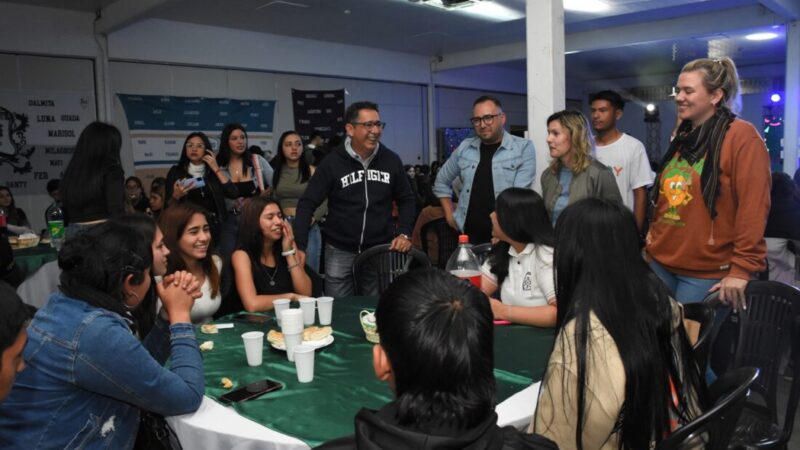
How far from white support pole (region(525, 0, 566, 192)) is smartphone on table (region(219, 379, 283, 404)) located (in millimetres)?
2563

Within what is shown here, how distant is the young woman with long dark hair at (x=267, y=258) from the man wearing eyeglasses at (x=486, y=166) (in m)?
1.26

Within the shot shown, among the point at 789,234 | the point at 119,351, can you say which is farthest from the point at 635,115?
the point at 119,351

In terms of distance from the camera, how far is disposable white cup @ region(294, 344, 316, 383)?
172cm

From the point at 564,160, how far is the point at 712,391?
199cm

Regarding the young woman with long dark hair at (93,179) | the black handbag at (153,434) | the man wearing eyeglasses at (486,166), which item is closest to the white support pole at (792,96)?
the man wearing eyeglasses at (486,166)

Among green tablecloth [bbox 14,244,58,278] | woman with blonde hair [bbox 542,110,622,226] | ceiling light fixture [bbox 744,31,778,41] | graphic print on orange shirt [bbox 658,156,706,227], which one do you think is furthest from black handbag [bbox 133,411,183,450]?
ceiling light fixture [bbox 744,31,778,41]

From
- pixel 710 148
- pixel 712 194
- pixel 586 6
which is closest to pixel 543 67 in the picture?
pixel 710 148

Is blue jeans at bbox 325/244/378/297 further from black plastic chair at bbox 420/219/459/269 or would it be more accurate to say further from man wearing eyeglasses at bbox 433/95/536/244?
black plastic chair at bbox 420/219/459/269

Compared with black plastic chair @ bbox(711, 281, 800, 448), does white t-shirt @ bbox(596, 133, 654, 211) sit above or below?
above

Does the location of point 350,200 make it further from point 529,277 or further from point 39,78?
point 39,78

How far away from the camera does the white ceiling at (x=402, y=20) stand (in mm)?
7031

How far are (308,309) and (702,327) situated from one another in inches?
55.9

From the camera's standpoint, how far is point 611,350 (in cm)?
132

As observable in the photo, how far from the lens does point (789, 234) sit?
12.6 ft
